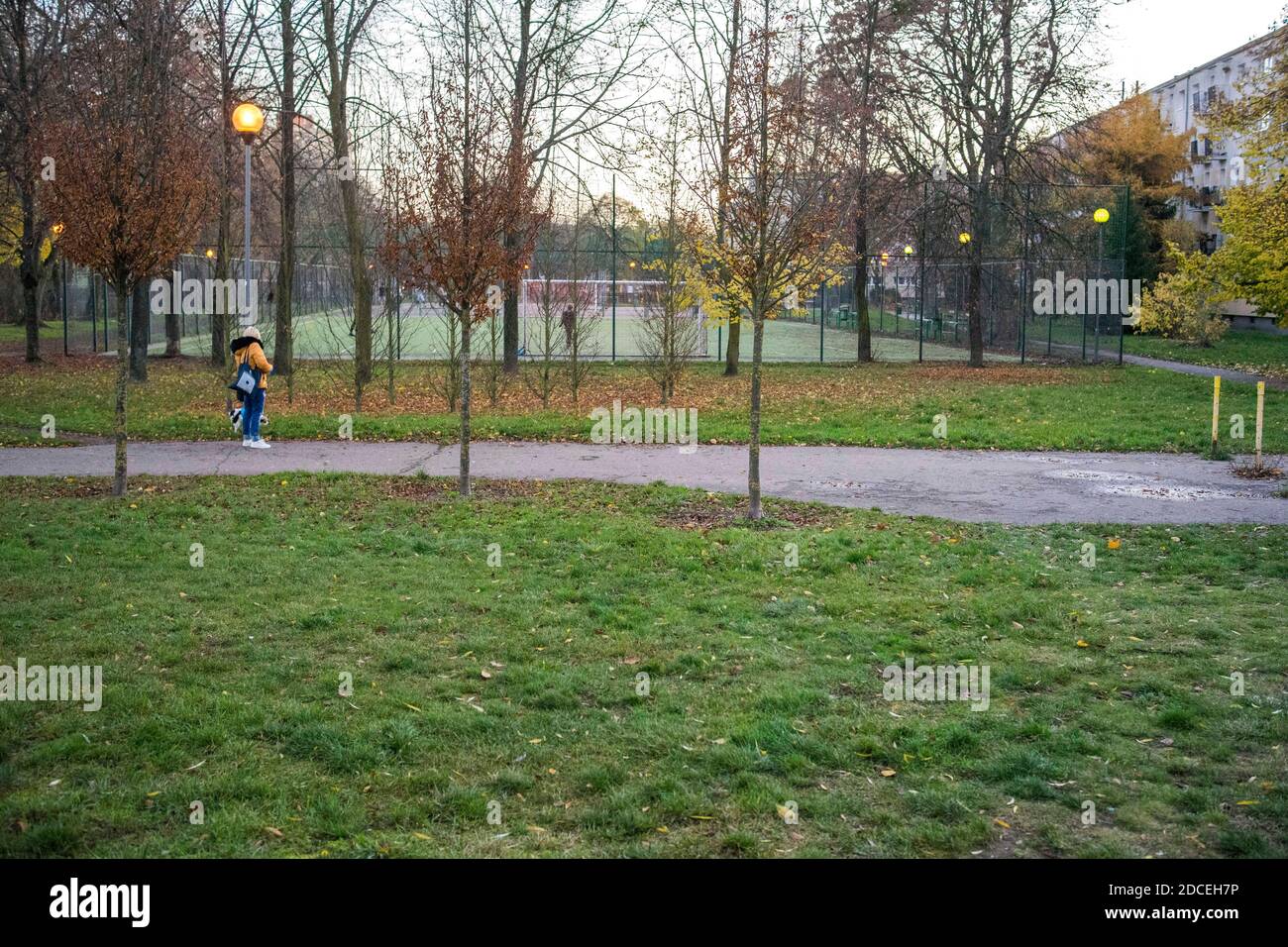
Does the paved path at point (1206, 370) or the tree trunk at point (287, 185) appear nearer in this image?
the tree trunk at point (287, 185)

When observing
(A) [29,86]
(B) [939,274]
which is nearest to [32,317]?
(A) [29,86]

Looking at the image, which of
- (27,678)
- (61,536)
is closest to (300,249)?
(61,536)

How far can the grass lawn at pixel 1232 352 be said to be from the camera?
32.3 m

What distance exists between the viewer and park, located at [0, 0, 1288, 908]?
5.35 metres

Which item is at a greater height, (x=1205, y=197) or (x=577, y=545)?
(x=1205, y=197)

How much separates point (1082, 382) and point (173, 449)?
68.0ft

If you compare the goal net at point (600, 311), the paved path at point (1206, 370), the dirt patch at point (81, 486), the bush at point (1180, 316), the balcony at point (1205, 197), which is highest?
the balcony at point (1205, 197)

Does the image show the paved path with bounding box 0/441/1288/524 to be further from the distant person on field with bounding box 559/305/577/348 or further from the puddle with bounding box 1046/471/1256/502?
the distant person on field with bounding box 559/305/577/348

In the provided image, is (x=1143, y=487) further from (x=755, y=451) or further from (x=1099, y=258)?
(x=1099, y=258)

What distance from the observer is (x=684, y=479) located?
46.8 feet

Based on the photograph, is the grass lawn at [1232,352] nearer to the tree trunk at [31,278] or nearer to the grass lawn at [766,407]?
the grass lawn at [766,407]

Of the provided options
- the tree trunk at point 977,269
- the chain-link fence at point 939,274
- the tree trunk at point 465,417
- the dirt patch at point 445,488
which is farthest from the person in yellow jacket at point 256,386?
the tree trunk at point 977,269

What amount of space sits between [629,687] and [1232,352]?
3820 cm

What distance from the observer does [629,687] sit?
689 cm
